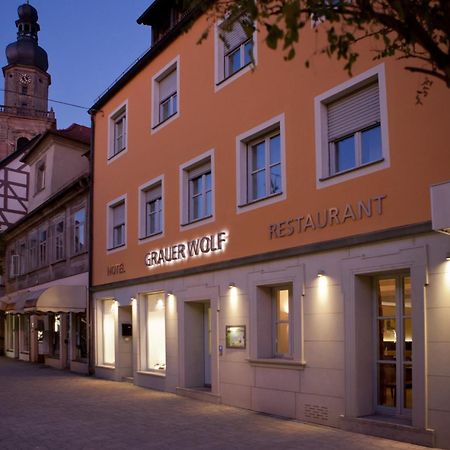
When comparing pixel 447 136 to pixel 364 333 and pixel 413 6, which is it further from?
pixel 413 6

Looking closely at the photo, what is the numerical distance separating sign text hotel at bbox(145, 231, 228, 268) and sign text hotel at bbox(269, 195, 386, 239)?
1.98 metres

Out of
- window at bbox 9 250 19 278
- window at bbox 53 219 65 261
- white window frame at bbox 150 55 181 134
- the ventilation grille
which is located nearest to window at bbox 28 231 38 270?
window at bbox 9 250 19 278

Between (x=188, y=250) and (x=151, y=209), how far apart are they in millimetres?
2938

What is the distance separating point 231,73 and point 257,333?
548cm

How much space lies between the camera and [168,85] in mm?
17047

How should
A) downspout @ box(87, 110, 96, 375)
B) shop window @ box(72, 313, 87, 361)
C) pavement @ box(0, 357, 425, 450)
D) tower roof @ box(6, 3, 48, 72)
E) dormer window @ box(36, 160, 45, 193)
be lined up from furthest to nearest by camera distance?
tower roof @ box(6, 3, 48, 72)
dormer window @ box(36, 160, 45, 193)
shop window @ box(72, 313, 87, 361)
downspout @ box(87, 110, 96, 375)
pavement @ box(0, 357, 425, 450)

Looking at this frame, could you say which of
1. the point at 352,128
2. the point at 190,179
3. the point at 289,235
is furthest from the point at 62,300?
the point at 352,128

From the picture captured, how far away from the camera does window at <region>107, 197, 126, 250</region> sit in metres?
19.3

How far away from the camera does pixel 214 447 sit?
915cm

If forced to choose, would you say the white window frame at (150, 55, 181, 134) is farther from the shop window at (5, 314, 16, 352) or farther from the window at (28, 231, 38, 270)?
the shop window at (5, 314, 16, 352)

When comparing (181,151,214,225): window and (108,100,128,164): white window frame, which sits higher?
(108,100,128,164): white window frame

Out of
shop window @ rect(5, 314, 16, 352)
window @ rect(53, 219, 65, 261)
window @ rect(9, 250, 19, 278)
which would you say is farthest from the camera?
shop window @ rect(5, 314, 16, 352)

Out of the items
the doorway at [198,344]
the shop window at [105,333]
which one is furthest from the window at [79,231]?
the doorway at [198,344]

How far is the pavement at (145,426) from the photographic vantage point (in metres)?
9.30
